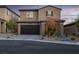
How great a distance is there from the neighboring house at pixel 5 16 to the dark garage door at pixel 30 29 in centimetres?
66

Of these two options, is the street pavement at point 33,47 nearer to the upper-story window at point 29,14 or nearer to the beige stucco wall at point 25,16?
the beige stucco wall at point 25,16

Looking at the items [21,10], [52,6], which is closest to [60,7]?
[52,6]

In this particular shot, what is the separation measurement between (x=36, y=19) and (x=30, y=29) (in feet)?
1.83

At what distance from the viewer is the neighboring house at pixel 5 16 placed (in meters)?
8.91

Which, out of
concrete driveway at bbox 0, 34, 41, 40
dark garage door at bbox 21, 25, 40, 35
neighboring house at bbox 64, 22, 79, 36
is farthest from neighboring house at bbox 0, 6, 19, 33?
neighboring house at bbox 64, 22, 79, 36

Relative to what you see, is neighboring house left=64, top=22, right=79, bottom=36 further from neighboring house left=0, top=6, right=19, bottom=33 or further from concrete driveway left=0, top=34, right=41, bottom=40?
neighboring house left=0, top=6, right=19, bottom=33

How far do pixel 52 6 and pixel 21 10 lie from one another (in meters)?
1.34

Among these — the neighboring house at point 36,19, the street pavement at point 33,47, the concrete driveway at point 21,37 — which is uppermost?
the neighboring house at point 36,19

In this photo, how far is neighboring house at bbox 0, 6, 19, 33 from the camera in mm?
8914

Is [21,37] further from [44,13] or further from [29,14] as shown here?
[44,13]

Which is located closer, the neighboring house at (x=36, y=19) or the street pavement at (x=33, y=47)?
the street pavement at (x=33, y=47)

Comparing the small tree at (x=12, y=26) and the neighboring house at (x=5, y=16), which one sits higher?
the neighboring house at (x=5, y=16)

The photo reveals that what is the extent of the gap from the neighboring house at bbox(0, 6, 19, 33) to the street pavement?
0.67m

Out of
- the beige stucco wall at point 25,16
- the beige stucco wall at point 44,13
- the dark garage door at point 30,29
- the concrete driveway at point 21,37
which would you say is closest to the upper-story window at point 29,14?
the beige stucco wall at point 25,16
